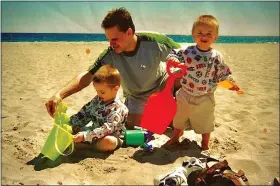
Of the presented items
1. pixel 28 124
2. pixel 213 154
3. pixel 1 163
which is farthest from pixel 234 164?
pixel 28 124

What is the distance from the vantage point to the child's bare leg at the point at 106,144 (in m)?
2.17

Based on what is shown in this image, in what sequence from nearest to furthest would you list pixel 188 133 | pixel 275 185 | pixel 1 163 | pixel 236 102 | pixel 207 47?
1. pixel 275 185
2. pixel 1 163
3. pixel 207 47
4. pixel 188 133
5. pixel 236 102

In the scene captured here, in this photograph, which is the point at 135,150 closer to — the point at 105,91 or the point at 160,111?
the point at 160,111

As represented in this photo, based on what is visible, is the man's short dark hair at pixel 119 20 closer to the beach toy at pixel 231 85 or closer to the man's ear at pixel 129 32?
the man's ear at pixel 129 32

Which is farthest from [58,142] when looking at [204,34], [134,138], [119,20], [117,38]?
[204,34]

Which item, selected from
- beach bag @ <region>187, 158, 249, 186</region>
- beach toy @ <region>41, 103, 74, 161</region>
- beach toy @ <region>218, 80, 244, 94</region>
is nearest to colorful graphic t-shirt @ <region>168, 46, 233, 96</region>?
beach toy @ <region>218, 80, 244, 94</region>

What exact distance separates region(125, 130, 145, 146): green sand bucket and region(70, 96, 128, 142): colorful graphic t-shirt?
6 centimetres

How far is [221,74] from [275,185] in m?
0.84

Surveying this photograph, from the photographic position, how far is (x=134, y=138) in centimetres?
233

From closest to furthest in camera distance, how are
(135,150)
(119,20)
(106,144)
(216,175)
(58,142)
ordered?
(216,175)
(58,142)
(106,144)
(135,150)
(119,20)

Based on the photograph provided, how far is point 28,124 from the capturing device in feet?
8.96

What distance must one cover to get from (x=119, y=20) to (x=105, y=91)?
1.98ft

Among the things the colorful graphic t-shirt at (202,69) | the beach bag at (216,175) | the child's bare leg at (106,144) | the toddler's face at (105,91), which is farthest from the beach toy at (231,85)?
the child's bare leg at (106,144)

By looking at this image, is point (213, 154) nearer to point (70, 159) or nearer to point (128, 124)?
point (128, 124)
